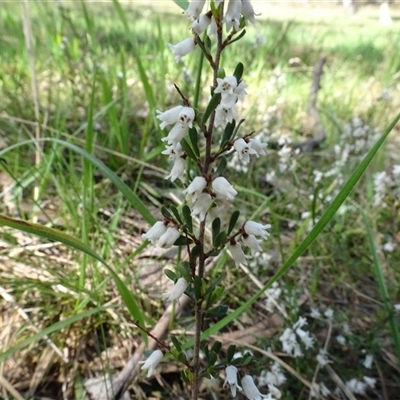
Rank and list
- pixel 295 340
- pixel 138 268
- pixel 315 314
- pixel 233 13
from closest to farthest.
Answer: pixel 233 13
pixel 295 340
pixel 315 314
pixel 138 268

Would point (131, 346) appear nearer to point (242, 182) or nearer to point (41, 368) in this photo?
point (41, 368)

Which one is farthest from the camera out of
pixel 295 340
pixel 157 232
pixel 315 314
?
pixel 315 314

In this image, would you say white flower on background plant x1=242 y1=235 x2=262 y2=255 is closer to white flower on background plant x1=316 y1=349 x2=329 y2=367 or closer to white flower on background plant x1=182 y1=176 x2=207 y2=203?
white flower on background plant x1=182 y1=176 x2=207 y2=203

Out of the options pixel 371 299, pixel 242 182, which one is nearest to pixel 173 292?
pixel 371 299

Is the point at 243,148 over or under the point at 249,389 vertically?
over

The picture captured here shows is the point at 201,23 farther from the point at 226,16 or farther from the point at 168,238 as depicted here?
the point at 168,238

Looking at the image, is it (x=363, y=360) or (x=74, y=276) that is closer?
(x=363, y=360)

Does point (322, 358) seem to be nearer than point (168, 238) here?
No

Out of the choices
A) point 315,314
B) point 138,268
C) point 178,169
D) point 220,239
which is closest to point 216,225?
point 220,239
